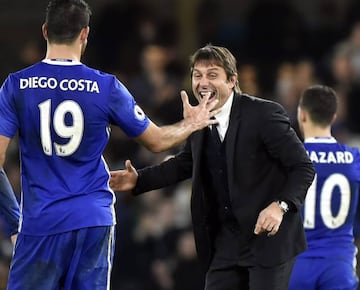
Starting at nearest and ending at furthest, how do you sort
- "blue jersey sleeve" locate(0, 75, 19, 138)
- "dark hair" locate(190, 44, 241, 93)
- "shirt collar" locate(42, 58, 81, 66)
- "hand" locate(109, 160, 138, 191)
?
"blue jersey sleeve" locate(0, 75, 19, 138)
"shirt collar" locate(42, 58, 81, 66)
"dark hair" locate(190, 44, 241, 93)
"hand" locate(109, 160, 138, 191)

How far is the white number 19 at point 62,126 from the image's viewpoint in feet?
20.5

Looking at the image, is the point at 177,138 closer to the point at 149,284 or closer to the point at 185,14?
the point at 149,284

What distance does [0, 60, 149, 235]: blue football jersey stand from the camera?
6.27m

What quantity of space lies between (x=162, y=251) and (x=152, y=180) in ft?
15.6

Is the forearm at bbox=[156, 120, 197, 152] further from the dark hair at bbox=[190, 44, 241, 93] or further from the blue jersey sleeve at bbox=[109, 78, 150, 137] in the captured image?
the dark hair at bbox=[190, 44, 241, 93]

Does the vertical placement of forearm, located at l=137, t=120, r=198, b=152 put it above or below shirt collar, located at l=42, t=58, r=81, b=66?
below

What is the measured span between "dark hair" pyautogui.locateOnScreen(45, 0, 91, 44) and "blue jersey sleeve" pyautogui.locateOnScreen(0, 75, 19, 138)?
33cm

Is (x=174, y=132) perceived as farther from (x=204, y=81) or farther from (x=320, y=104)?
(x=320, y=104)

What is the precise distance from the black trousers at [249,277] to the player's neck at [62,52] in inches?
59.5

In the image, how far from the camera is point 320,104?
25.8 feet

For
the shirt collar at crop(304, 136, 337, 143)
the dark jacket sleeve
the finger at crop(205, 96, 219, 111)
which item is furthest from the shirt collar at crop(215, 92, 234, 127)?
the shirt collar at crop(304, 136, 337, 143)

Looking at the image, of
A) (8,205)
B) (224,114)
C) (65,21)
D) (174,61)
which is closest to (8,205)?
(8,205)

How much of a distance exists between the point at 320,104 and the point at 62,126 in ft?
7.23

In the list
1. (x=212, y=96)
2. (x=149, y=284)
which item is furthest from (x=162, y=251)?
(x=212, y=96)
